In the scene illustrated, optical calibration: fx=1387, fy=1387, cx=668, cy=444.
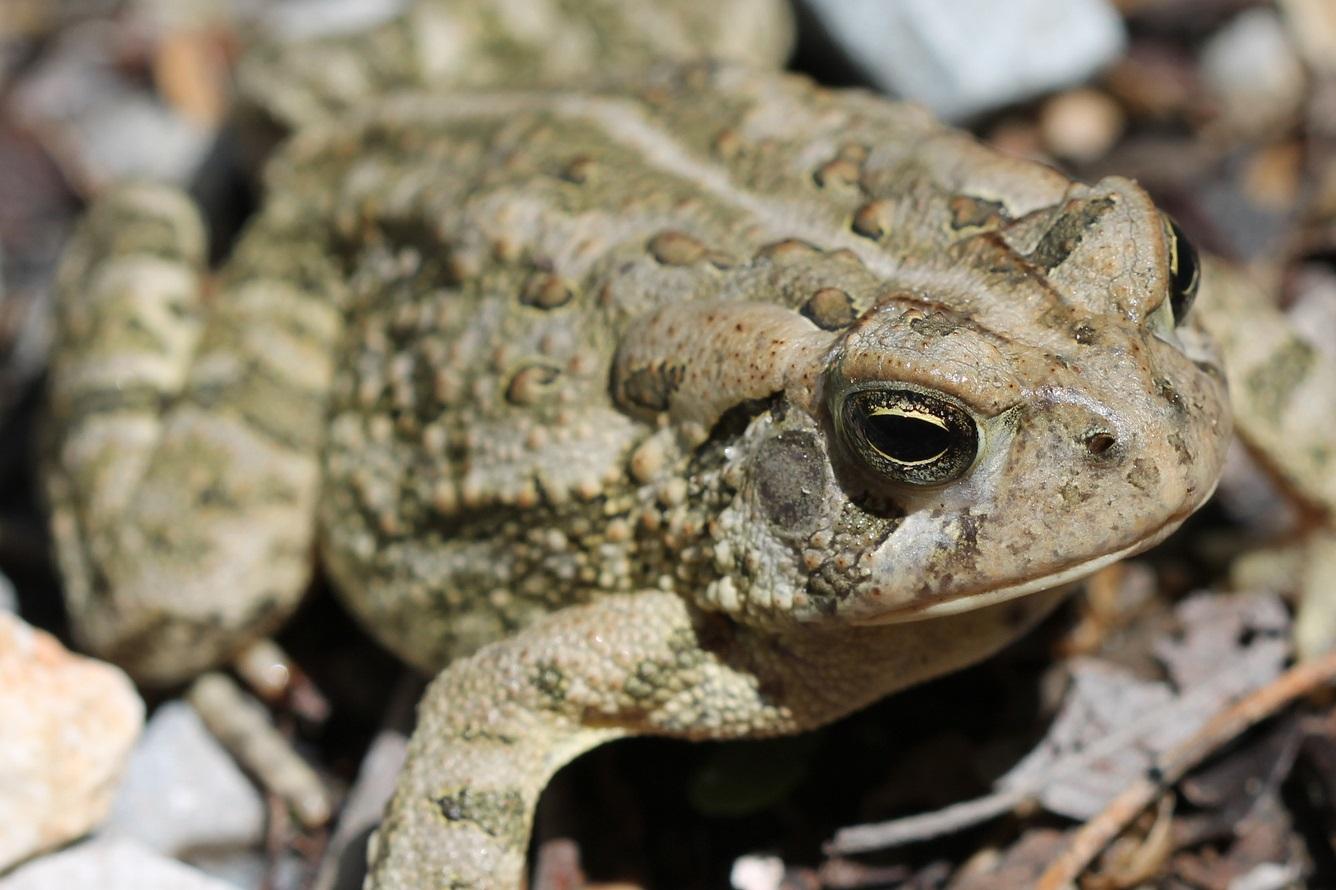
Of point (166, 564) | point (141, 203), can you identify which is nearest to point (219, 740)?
point (166, 564)

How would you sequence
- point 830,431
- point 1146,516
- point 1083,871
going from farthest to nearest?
point 1083,871 → point 830,431 → point 1146,516

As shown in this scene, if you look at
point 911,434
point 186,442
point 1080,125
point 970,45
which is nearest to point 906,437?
point 911,434

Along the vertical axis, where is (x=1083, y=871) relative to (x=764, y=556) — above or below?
below

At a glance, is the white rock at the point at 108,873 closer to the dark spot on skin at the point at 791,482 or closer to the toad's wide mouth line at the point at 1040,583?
the dark spot on skin at the point at 791,482

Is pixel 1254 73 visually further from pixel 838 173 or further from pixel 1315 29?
pixel 838 173

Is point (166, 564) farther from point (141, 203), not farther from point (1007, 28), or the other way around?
point (1007, 28)

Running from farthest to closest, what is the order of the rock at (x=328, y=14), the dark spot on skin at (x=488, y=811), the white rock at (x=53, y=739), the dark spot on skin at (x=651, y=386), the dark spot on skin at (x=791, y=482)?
the rock at (x=328, y=14) → the white rock at (x=53, y=739) → the dark spot on skin at (x=488, y=811) → the dark spot on skin at (x=651, y=386) → the dark spot on skin at (x=791, y=482)

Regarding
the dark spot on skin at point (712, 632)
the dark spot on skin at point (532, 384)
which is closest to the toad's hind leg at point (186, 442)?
the dark spot on skin at point (532, 384)
